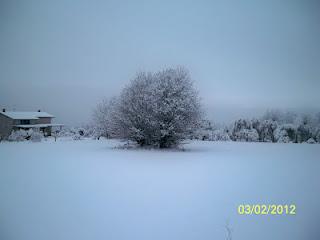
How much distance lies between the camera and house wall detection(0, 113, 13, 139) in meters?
7.27

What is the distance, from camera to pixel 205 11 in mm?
6355

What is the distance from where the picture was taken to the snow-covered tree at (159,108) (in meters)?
12.1

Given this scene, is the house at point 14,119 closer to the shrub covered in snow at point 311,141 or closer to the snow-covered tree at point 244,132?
the shrub covered in snow at point 311,141

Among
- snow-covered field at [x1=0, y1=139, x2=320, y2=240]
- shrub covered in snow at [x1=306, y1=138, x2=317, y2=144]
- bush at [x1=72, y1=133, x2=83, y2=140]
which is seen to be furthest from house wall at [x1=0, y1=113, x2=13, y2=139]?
Answer: shrub covered in snow at [x1=306, y1=138, x2=317, y2=144]

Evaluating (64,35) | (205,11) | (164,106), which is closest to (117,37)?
(64,35)

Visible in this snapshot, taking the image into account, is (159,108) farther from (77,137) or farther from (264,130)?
(264,130)

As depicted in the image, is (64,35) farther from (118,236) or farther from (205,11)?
(118,236)

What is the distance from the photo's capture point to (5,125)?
756cm

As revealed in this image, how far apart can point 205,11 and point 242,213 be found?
487 cm
